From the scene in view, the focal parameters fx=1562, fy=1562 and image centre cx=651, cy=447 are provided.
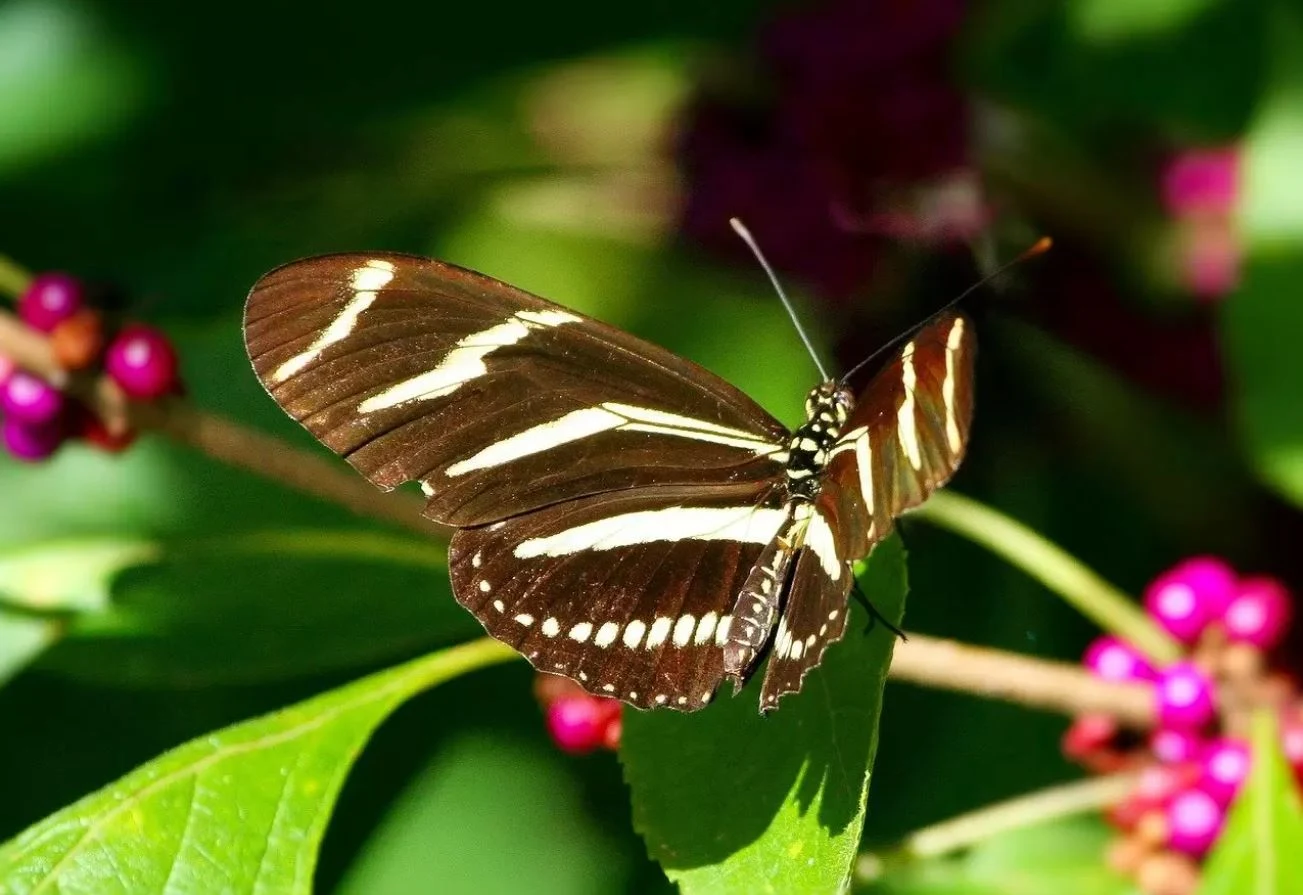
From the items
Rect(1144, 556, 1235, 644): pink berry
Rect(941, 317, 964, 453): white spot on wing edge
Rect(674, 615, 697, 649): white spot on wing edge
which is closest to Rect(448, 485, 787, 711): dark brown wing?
Rect(674, 615, 697, 649): white spot on wing edge

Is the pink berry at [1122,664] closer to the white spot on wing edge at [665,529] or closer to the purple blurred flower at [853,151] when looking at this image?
the white spot on wing edge at [665,529]

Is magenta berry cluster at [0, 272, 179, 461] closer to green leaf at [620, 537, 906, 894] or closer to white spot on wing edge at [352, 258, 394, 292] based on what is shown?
white spot on wing edge at [352, 258, 394, 292]

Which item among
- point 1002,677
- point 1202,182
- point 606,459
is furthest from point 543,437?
point 1202,182

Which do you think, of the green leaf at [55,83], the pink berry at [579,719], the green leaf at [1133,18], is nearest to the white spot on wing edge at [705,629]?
the pink berry at [579,719]

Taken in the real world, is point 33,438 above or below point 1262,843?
above

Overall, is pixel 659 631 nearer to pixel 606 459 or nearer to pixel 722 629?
pixel 722 629
